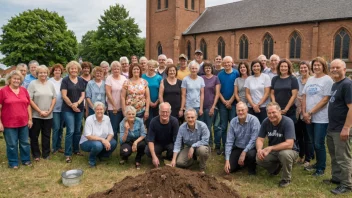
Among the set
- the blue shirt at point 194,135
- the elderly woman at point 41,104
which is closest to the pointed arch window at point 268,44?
the blue shirt at point 194,135

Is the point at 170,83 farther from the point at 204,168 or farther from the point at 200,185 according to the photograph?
the point at 200,185

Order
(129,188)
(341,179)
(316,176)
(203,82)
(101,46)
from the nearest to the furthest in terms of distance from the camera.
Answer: (129,188) → (341,179) → (316,176) → (203,82) → (101,46)

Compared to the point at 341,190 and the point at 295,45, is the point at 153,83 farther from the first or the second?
the point at 295,45

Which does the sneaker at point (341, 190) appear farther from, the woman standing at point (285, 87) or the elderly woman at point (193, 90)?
the elderly woman at point (193, 90)

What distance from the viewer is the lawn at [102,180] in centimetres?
490

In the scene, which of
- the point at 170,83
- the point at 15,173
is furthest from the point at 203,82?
the point at 15,173

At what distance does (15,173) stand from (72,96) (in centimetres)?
197

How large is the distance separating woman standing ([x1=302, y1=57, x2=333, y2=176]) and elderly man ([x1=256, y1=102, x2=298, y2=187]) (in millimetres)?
487

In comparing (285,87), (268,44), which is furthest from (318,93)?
(268,44)

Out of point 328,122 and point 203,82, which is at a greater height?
point 203,82

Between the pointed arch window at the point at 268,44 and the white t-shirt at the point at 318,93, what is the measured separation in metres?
23.9

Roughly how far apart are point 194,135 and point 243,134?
1.03m

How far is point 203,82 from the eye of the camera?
Result: 6738 mm

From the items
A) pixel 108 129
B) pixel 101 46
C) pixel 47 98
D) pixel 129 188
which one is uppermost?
pixel 101 46
